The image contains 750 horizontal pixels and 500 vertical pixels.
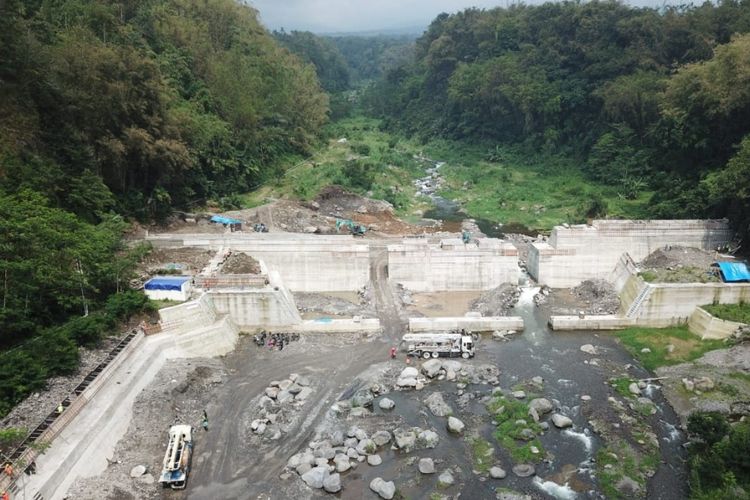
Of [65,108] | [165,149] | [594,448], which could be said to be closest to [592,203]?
[594,448]

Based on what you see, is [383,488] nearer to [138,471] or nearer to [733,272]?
[138,471]

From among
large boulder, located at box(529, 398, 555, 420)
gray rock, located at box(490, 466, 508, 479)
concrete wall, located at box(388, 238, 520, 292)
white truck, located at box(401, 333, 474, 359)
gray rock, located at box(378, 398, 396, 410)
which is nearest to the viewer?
gray rock, located at box(490, 466, 508, 479)

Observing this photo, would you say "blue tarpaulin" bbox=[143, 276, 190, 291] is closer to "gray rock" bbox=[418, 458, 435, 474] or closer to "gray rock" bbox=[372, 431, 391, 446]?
"gray rock" bbox=[372, 431, 391, 446]

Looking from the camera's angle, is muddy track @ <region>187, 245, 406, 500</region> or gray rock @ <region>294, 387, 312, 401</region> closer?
muddy track @ <region>187, 245, 406, 500</region>

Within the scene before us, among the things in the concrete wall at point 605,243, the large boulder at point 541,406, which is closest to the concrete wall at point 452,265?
the concrete wall at point 605,243

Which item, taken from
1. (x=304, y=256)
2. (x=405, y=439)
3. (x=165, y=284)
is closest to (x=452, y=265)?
(x=304, y=256)

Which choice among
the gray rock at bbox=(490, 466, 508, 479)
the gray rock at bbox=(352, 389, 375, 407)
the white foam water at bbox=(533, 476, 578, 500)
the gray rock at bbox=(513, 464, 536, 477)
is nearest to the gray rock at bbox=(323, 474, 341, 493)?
the gray rock at bbox=(352, 389, 375, 407)

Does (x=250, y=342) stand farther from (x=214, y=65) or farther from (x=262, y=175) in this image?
(x=214, y=65)

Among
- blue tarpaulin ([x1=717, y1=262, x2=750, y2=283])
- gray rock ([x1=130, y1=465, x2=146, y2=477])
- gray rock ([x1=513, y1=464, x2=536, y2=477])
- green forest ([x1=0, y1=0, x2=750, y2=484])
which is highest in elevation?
green forest ([x1=0, y1=0, x2=750, y2=484])
